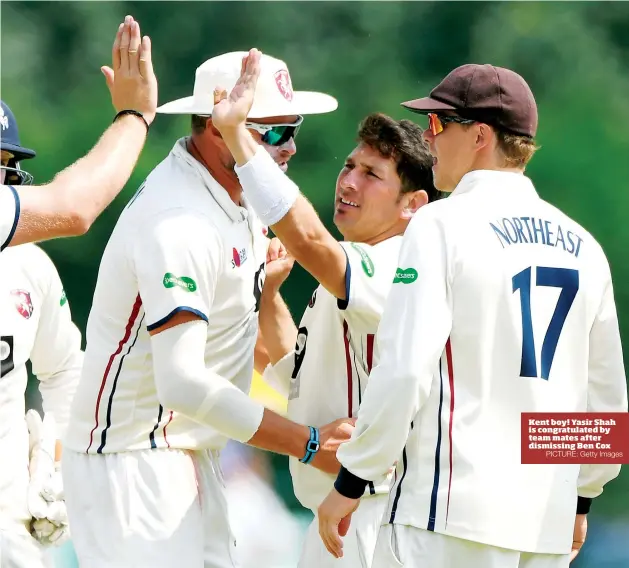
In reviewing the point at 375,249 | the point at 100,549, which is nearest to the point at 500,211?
the point at 375,249

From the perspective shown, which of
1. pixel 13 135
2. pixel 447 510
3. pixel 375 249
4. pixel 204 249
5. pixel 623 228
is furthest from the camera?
pixel 623 228

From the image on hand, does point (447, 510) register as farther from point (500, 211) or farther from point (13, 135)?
point (13, 135)

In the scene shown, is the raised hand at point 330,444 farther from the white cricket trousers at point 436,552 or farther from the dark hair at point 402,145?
the dark hair at point 402,145

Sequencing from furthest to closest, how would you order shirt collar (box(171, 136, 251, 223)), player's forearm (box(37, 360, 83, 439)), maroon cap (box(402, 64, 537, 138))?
player's forearm (box(37, 360, 83, 439))
shirt collar (box(171, 136, 251, 223))
maroon cap (box(402, 64, 537, 138))

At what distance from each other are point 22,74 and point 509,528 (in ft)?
14.6

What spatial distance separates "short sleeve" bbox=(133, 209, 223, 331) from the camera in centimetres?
314

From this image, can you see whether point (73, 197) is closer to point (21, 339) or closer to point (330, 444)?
point (330, 444)

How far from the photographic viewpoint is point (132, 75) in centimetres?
277

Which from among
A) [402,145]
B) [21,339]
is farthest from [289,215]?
[21,339]

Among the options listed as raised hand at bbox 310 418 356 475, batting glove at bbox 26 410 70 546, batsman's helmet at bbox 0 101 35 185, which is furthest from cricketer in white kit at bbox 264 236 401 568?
batsman's helmet at bbox 0 101 35 185

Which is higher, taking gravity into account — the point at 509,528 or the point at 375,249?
the point at 375,249

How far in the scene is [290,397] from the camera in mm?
3689

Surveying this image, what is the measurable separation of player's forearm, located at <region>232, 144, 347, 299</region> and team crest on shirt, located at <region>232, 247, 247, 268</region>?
0.18m
